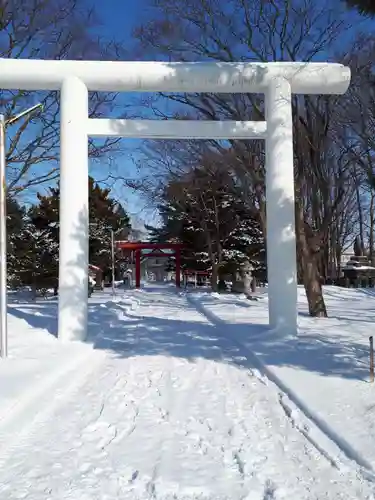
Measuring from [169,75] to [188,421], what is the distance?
29.5 ft

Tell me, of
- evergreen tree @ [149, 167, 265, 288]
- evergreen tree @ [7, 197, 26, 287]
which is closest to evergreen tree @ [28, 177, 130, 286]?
evergreen tree @ [7, 197, 26, 287]

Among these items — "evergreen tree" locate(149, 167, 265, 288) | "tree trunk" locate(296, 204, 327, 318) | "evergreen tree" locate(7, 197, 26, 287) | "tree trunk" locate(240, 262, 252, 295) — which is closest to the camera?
"tree trunk" locate(296, 204, 327, 318)

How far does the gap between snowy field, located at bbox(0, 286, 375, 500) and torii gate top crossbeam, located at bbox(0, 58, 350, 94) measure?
235 inches

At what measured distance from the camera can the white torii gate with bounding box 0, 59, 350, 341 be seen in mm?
12359

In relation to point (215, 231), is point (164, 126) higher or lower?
higher

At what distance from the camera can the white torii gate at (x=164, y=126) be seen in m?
12.4

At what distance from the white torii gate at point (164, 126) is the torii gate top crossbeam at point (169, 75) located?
0.02 meters

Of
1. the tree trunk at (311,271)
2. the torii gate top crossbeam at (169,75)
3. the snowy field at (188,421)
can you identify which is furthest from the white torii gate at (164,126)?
the tree trunk at (311,271)

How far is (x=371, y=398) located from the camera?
6.46 metres

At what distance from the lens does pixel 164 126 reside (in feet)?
42.2

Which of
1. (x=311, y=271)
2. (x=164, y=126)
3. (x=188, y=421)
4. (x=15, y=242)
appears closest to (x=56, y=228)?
(x=15, y=242)

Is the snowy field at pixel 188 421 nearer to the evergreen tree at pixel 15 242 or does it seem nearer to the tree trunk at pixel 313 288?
the tree trunk at pixel 313 288

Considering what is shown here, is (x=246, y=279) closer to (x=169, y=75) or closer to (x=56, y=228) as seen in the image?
(x=56, y=228)

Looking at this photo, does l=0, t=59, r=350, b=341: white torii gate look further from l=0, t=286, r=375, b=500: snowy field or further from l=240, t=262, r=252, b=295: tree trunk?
l=240, t=262, r=252, b=295: tree trunk
